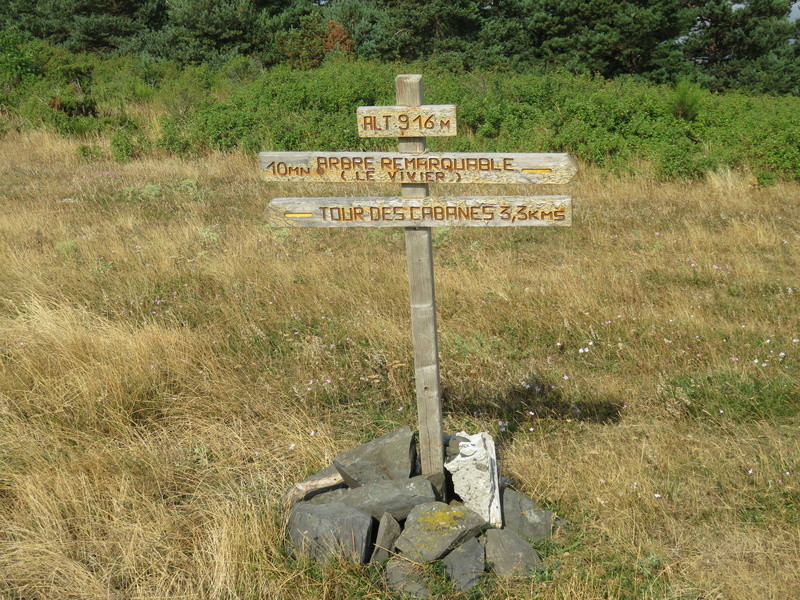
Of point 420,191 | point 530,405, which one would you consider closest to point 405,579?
point 420,191

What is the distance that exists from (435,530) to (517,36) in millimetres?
26188

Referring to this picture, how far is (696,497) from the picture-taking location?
383cm

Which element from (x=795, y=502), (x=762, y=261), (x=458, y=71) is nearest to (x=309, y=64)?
(x=458, y=71)

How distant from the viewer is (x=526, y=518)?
12.0ft

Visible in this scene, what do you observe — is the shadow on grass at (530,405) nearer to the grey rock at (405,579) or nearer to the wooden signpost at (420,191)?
the wooden signpost at (420,191)

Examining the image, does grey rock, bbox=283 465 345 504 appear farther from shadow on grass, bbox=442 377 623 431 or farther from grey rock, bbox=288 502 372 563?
shadow on grass, bbox=442 377 623 431

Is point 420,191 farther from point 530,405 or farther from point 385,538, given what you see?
point 530,405

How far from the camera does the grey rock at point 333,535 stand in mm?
3387

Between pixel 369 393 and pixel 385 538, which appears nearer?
pixel 385 538

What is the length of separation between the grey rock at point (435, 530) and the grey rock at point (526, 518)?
19 cm

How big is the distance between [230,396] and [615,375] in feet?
8.57

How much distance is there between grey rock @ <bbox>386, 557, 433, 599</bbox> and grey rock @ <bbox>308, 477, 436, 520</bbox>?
11.1 inches

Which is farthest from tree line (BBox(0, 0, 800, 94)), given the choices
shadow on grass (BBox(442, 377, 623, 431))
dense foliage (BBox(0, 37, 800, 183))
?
shadow on grass (BBox(442, 377, 623, 431))

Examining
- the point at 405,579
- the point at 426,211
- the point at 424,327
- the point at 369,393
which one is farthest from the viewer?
the point at 369,393
